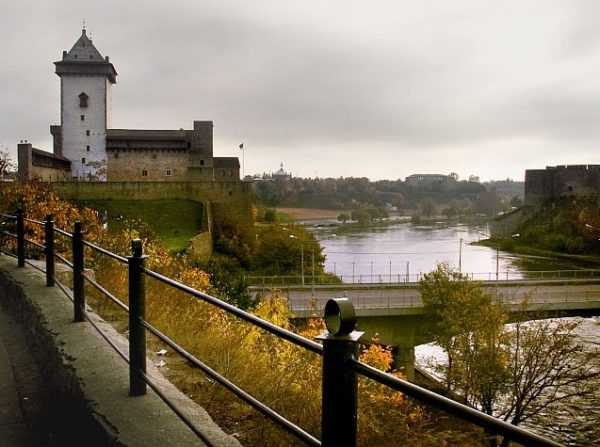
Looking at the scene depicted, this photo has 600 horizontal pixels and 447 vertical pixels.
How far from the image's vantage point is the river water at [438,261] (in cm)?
1862

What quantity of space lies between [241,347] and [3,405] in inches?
88.3

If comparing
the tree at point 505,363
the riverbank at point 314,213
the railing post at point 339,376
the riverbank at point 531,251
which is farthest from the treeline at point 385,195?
the railing post at point 339,376

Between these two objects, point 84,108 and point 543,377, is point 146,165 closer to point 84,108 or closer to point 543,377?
point 84,108

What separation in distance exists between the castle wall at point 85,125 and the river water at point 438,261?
75.7 ft

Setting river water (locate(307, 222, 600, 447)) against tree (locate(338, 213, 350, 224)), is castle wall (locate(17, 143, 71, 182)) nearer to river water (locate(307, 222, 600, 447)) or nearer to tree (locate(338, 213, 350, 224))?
river water (locate(307, 222, 600, 447))

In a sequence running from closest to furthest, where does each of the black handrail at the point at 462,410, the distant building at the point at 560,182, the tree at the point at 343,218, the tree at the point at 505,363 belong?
the black handrail at the point at 462,410 → the tree at the point at 505,363 → the distant building at the point at 560,182 → the tree at the point at 343,218

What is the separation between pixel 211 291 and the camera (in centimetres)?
1522

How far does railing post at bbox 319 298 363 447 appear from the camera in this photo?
5.08 feet

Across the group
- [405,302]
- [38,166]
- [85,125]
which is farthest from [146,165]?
[405,302]

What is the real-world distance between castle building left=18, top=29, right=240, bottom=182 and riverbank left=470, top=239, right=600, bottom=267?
107 ft

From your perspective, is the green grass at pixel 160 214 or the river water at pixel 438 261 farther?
the green grass at pixel 160 214

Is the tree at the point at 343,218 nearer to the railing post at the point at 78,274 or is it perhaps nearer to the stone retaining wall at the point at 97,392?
the stone retaining wall at the point at 97,392

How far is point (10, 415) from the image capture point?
12.3 feet

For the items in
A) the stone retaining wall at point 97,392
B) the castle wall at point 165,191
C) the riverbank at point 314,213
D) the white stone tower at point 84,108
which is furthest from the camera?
the riverbank at point 314,213
